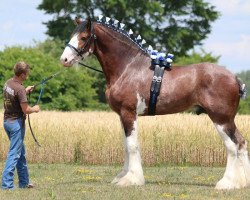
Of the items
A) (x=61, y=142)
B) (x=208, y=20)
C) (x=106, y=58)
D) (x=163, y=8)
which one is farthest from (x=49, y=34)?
(x=106, y=58)

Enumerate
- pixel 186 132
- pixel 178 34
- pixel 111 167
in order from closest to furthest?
1. pixel 111 167
2. pixel 186 132
3. pixel 178 34

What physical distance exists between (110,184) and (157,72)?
2.07m

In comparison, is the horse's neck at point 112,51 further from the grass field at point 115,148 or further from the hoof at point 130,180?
the grass field at point 115,148

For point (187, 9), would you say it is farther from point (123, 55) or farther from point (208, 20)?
point (123, 55)

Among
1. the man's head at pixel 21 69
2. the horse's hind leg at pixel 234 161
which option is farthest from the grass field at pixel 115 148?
the man's head at pixel 21 69

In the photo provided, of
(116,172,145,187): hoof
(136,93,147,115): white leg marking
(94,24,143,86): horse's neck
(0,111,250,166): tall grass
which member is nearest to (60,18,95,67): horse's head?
(94,24,143,86): horse's neck

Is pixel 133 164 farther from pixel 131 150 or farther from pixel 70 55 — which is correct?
pixel 70 55

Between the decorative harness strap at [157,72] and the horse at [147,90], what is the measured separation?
72 millimetres

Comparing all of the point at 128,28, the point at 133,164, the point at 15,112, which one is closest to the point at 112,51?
the point at 133,164

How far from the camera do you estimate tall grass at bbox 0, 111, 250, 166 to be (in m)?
15.5

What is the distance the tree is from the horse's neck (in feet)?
91.2

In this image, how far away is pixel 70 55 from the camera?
11.0 m

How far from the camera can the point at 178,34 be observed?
41.2 metres

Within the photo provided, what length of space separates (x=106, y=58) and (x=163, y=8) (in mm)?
30471
